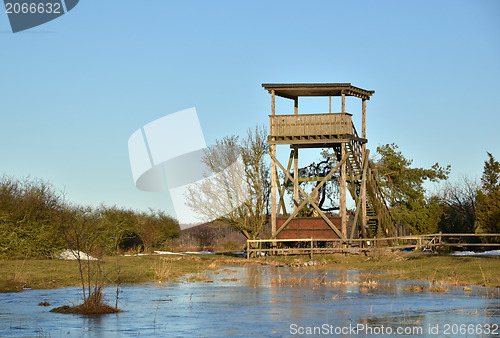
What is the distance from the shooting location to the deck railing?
41.5 metres

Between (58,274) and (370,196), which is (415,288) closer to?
(58,274)

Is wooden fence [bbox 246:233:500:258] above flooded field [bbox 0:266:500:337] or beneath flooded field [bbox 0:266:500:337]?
above

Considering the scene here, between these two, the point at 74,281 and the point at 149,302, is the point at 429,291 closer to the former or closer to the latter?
the point at 149,302

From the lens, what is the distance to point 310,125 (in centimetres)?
4184

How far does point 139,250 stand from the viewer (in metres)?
48.2

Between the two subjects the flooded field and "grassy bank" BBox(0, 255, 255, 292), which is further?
"grassy bank" BBox(0, 255, 255, 292)

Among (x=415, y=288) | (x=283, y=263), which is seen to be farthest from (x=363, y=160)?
(x=415, y=288)

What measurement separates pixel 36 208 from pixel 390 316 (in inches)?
864

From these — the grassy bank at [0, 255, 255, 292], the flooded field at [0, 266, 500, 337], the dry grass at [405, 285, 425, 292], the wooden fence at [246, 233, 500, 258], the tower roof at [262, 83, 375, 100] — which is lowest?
the flooded field at [0, 266, 500, 337]

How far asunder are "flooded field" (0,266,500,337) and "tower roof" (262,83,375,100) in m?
20.8

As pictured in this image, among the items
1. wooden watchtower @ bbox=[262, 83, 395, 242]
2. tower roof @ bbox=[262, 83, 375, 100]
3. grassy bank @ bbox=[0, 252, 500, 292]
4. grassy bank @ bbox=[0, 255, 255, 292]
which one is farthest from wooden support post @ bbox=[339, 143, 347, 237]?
grassy bank @ bbox=[0, 255, 255, 292]

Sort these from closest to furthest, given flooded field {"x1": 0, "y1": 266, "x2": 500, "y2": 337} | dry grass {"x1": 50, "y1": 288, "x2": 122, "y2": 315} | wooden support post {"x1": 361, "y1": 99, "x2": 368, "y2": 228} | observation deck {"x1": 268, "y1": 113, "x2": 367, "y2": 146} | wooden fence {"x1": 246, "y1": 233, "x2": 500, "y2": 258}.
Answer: flooded field {"x1": 0, "y1": 266, "x2": 500, "y2": 337} → dry grass {"x1": 50, "y1": 288, "x2": 122, "y2": 315} → wooden fence {"x1": 246, "y1": 233, "x2": 500, "y2": 258} → observation deck {"x1": 268, "y1": 113, "x2": 367, "y2": 146} → wooden support post {"x1": 361, "y1": 99, "x2": 368, "y2": 228}

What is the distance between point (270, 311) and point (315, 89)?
27956 millimetres

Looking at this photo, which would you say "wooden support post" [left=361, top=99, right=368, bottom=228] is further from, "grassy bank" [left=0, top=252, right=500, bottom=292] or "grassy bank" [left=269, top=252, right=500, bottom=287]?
"grassy bank" [left=0, top=252, right=500, bottom=292]
